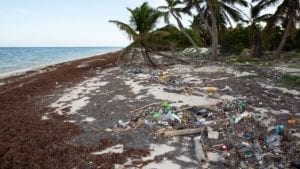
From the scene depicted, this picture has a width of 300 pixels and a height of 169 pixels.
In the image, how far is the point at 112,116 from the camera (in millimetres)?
8375

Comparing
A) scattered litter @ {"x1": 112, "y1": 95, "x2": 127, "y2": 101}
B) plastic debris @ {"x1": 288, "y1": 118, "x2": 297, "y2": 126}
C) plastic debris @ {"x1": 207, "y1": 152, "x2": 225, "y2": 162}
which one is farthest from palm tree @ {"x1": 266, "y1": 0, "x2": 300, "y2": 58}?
plastic debris @ {"x1": 207, "y1": 152, "x2": 225, "y2": 162}

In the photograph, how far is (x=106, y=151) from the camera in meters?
6.13

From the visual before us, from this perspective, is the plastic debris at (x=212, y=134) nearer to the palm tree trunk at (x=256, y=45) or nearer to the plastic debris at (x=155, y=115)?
the plastic debris at (x=155, y=115)

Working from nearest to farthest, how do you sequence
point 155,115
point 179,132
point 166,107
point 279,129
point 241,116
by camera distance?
point 279,129 < point 179,132 < point 241,116 < point 155,115 < point 166,107

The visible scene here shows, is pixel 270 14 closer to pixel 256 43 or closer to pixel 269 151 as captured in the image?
pixel 256 43

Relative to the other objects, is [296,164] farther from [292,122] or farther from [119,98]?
[119,98]

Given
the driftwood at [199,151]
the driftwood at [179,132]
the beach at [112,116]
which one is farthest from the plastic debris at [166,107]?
the driftwood at [199,151]

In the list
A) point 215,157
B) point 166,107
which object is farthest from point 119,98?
point 215,157

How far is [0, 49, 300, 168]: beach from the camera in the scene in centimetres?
583

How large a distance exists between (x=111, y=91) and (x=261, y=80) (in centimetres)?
573

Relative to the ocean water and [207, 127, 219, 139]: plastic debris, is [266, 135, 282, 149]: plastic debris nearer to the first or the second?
[207, 127, 219, 139]: plastic debris

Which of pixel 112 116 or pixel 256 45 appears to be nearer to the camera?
pixel 112 116

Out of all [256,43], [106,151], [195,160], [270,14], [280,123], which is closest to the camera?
[195,160]

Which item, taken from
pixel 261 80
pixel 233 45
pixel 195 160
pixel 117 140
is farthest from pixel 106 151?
pixel 233 45
